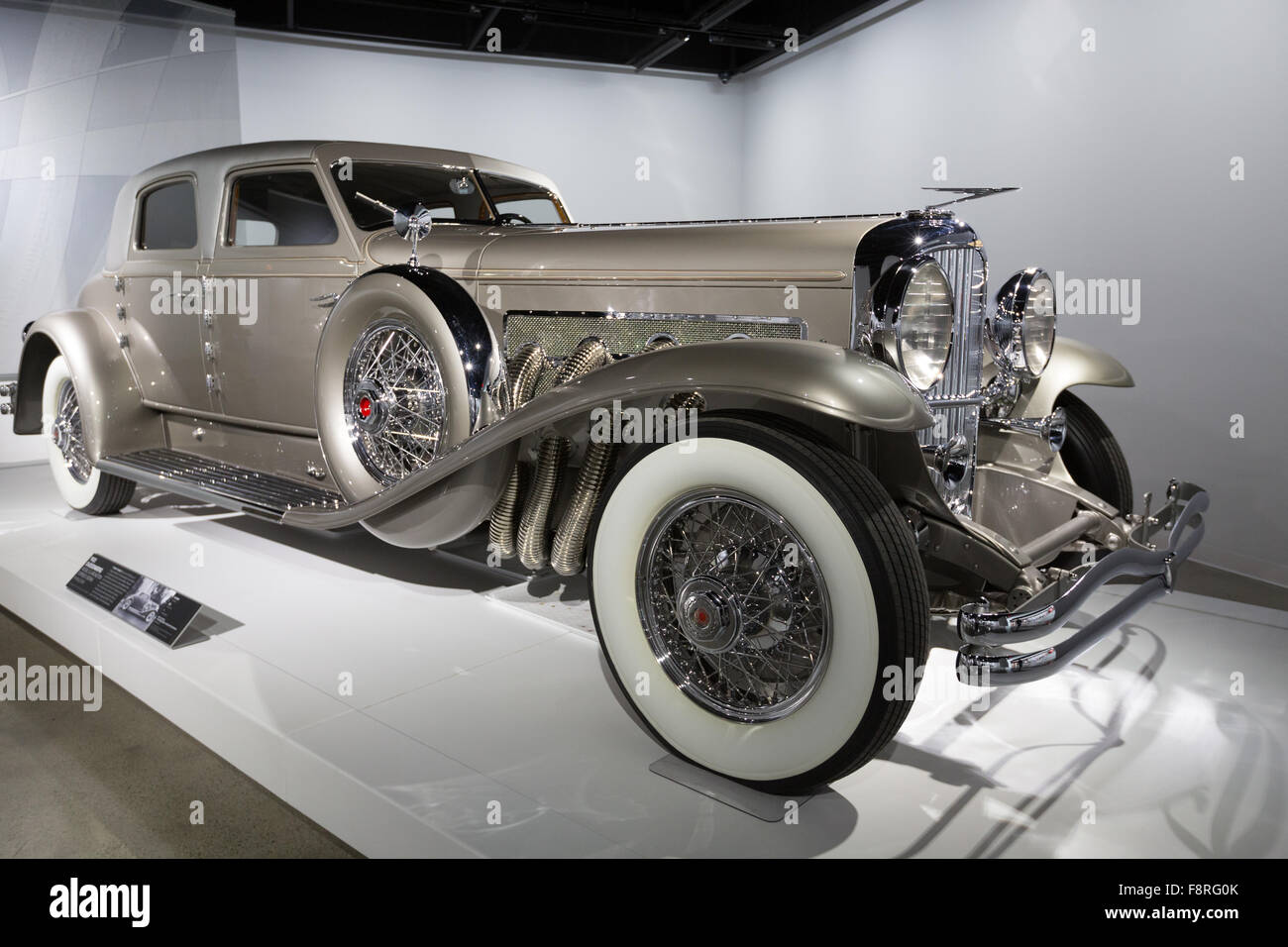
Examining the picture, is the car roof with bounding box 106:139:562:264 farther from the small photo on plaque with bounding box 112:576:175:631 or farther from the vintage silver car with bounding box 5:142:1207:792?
the small photo on plaque with bounding box 112:576:175:631

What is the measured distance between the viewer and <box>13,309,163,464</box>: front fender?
167 inches

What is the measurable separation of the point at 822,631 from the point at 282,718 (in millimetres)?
1458

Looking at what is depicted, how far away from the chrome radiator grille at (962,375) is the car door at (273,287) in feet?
7.33

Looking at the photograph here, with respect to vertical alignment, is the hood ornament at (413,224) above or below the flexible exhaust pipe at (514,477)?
above

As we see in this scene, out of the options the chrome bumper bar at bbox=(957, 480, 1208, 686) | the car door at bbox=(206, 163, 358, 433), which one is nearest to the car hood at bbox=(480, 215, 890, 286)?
the car door at bbox=(206, 163, 358, 433)

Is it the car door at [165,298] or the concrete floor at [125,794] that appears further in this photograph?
the car door at [165,298]

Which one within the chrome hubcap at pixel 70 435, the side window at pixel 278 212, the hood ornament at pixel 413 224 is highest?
the side window at pixel 278 212

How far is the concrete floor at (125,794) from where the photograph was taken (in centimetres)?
222

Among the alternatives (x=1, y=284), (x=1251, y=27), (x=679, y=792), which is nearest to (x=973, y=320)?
(x=679, y=792)

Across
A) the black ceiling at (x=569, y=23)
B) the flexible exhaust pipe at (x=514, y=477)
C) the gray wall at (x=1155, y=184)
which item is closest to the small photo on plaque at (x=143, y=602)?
the flexible exhaust pipe at (x=514, y=477)

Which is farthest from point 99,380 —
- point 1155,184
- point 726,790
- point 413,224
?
point 1155,184

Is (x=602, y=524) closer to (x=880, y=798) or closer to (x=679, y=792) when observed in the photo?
(x=679, y=792)

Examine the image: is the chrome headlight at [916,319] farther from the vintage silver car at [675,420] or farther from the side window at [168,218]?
the side window at [168,218]

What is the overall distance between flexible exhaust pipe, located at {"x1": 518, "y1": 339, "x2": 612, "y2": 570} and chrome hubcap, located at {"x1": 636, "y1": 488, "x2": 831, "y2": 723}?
0.58 m
